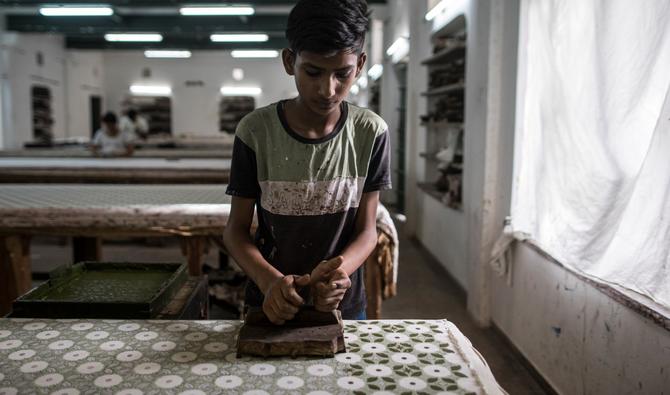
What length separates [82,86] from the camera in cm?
1638

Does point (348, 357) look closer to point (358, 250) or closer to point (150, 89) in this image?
point (358, 250)

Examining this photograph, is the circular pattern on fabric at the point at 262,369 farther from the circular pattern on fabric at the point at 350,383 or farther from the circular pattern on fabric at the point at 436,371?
the circular pattern on fabric at the point at 436,371

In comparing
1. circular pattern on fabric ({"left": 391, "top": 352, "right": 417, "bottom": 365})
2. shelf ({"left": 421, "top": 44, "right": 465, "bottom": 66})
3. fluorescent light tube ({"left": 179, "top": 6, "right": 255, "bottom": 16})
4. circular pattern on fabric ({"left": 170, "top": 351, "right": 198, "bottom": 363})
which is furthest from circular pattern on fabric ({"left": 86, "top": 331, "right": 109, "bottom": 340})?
fluorescent light tube ({"left": 179, "top": 6, "right": 255, "bottom": 16})

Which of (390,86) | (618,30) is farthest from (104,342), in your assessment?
(390,86)

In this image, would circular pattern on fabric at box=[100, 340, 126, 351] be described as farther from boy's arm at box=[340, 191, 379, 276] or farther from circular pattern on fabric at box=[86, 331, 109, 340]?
boy's arm at box=[340, 191, 379, 276]

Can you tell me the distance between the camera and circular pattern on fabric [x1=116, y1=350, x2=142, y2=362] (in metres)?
1.24

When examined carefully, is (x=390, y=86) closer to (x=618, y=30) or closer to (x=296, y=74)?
(x=618, y=30)

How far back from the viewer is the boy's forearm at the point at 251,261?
4.46 ft

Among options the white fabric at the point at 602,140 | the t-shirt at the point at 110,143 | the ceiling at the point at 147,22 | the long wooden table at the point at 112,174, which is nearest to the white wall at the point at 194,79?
the ceiling at the point at 147,22

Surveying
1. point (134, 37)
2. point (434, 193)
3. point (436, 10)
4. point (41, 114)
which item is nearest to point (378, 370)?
point (434, 193)

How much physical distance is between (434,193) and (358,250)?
4.64m

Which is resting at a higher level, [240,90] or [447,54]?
[240,90]

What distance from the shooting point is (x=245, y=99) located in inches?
709

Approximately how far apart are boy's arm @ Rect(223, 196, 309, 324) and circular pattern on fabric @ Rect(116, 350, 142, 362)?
300mm
